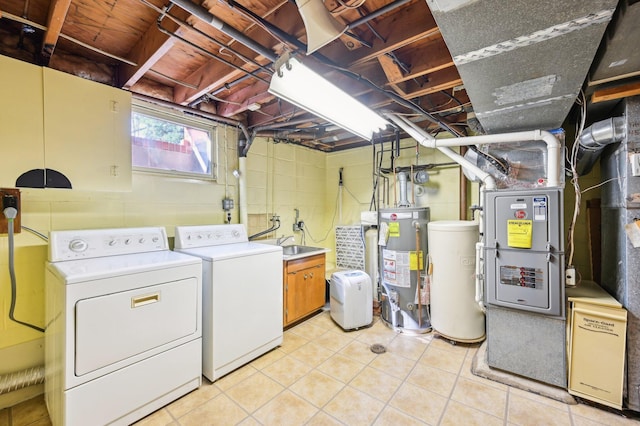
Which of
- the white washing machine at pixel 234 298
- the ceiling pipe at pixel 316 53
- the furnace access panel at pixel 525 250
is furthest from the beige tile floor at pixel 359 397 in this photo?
the ceiling pipe at pixel 316 53

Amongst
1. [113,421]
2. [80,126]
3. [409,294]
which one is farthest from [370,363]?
[80,126]

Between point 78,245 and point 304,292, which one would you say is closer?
point 78,245

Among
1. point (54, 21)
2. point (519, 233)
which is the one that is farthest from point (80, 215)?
point (519, 233)

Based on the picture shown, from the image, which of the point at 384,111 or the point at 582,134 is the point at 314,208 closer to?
the point at 384,111

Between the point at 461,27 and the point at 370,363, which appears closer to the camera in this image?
the point at 461,27

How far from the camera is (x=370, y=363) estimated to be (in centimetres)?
243

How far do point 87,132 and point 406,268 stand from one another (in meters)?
3.16

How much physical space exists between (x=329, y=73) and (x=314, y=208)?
258 cm

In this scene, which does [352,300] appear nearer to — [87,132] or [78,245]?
[78,245]

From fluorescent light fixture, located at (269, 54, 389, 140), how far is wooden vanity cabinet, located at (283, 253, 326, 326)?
63.7 inches

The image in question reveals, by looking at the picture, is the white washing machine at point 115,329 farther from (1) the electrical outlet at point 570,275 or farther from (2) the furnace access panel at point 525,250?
(1) the electrical outlet at point 570,275

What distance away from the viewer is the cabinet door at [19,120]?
5.62ft

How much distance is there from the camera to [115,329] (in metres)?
1.69

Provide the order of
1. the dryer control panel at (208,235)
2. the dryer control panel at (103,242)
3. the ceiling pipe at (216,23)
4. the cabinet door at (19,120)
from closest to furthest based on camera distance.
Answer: the ceiling pipe at (216,23) < the cabinet door at (19,120) < the dryer control panel at (103,242) < the dryer control panel at (208,235)
